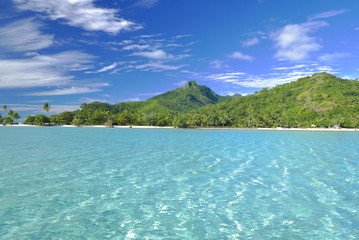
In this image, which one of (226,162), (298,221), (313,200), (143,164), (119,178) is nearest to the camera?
(298,221)

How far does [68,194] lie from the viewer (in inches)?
577

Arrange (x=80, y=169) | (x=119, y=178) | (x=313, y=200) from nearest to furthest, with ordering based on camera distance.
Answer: (x=313, y=200), (x=119, y=178), (x=80, y=169)

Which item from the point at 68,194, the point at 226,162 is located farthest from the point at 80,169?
the point at 226,162

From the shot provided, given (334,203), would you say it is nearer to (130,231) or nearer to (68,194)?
(130,231)

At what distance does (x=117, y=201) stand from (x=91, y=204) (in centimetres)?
139

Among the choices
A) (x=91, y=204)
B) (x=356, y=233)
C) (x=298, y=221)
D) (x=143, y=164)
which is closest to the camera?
(x=356, y=233)

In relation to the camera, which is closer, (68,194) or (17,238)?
(17,238)

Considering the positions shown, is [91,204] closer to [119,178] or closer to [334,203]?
[119,178]

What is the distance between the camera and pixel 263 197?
14.4 m

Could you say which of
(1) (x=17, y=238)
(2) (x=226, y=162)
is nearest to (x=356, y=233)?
(1) (x=17, y=238)

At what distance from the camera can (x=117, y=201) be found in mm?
13570

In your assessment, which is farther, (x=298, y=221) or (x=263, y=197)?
(x=263, y=197)

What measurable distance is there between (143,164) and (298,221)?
662 inches

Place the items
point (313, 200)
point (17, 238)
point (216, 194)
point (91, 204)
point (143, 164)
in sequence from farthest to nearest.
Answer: point (143, 164) → point (216, 194) → point (313, 200) → point (91, 204) → point (17, 238)
